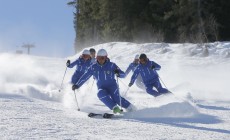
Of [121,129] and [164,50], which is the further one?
[164,50]

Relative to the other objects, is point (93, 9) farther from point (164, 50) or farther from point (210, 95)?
point (210, 95)

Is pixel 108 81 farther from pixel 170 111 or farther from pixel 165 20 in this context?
pixel 165 20

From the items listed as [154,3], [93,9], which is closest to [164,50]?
[154,3]

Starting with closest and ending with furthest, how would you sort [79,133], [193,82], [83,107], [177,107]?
1. [79,133]
2. [177,107]
3. [83,107]
4. [193,82]

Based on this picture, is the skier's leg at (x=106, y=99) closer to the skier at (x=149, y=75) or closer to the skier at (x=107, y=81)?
the skier at (x=107, y=81)

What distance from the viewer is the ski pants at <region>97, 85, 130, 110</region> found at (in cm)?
1019

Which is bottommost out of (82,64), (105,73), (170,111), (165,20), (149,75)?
(170,111)

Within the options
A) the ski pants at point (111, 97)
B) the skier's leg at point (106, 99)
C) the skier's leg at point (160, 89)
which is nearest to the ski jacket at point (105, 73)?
the ski pants at point (111, 97)

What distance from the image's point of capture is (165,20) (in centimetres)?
3488

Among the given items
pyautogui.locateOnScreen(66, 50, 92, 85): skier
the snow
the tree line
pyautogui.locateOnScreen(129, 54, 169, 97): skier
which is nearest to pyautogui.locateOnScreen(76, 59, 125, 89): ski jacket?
the snow

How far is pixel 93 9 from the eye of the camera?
44.7 metres

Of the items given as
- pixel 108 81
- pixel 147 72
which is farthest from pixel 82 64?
pixel 108 81

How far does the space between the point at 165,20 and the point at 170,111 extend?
25313 mm

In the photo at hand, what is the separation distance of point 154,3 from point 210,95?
69.9 ft
